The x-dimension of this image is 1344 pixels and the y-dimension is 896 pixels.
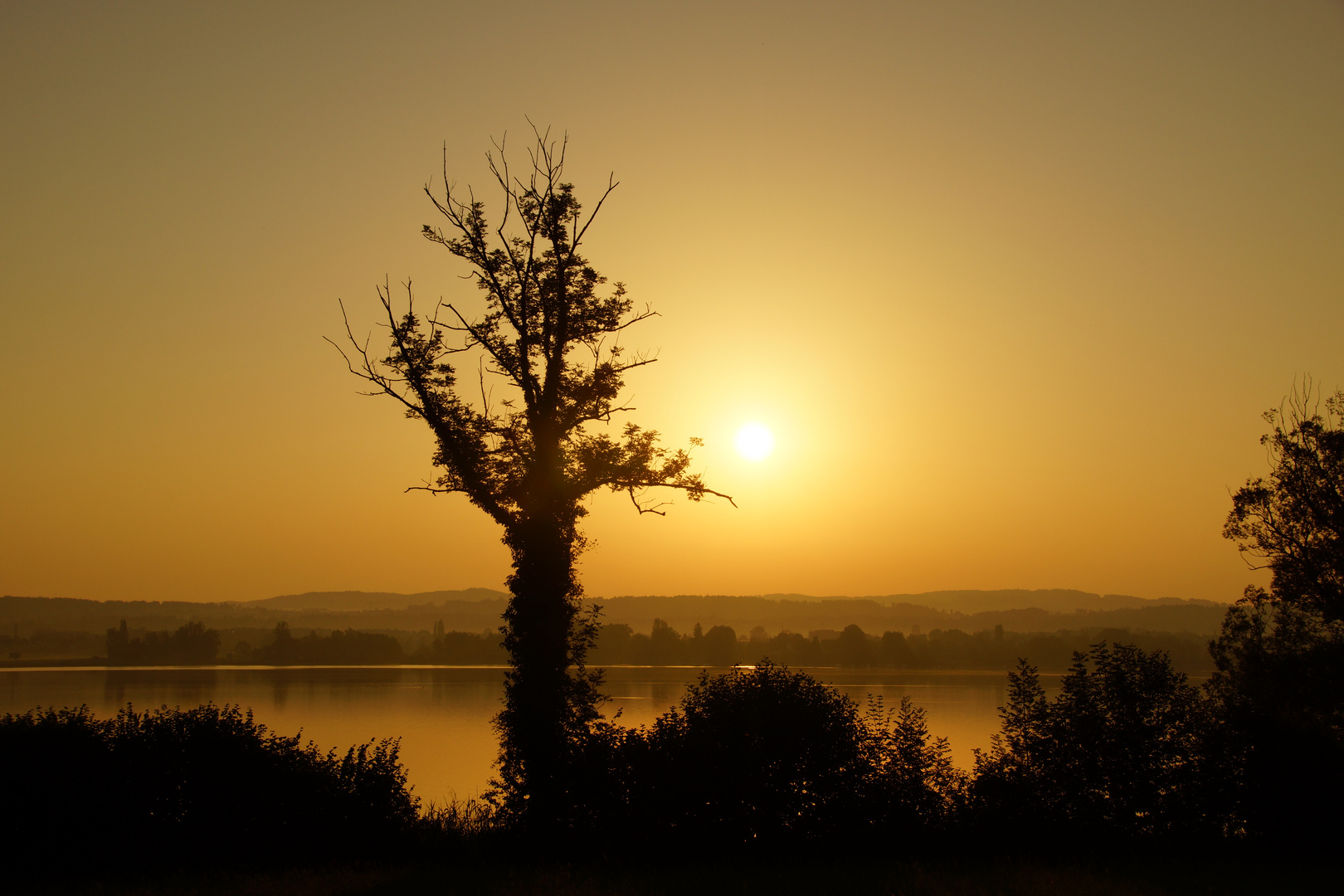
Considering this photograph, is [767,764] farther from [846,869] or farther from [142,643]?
[142,643]

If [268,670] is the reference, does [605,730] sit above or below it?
above

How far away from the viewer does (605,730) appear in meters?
15.1

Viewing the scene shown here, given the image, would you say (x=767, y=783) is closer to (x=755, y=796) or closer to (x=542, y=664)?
(x=755, y=796)

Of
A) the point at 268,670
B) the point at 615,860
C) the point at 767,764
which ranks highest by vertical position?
the point at 767,764

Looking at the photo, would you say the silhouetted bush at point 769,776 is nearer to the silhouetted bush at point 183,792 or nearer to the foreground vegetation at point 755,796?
the foreground vegetation at point 755,796

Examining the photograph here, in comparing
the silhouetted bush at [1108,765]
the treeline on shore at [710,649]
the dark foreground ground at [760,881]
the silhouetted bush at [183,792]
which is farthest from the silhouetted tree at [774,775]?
the treeline on shore at [710,649]

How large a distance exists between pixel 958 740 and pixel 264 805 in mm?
31609

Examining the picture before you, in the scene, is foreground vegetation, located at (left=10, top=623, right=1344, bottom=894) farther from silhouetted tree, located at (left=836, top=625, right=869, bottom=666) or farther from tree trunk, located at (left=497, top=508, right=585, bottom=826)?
silhouetted tree, located at (left=836, top=625, right=869, bottom=666)

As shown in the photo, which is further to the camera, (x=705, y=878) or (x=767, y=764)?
(x=767, y=764)

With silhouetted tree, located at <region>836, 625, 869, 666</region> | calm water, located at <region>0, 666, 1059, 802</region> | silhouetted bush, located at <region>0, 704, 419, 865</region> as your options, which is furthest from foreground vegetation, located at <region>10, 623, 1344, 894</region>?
silhouetted tree, located at <region>836, 625, 869, 666</region>

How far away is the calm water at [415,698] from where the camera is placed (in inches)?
1363

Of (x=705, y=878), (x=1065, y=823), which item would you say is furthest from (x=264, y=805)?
(x=1065, y=823)

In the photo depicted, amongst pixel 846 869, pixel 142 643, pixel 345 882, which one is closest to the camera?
pixel 345 882

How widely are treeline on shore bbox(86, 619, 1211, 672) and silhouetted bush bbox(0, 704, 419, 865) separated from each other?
53552 mm
